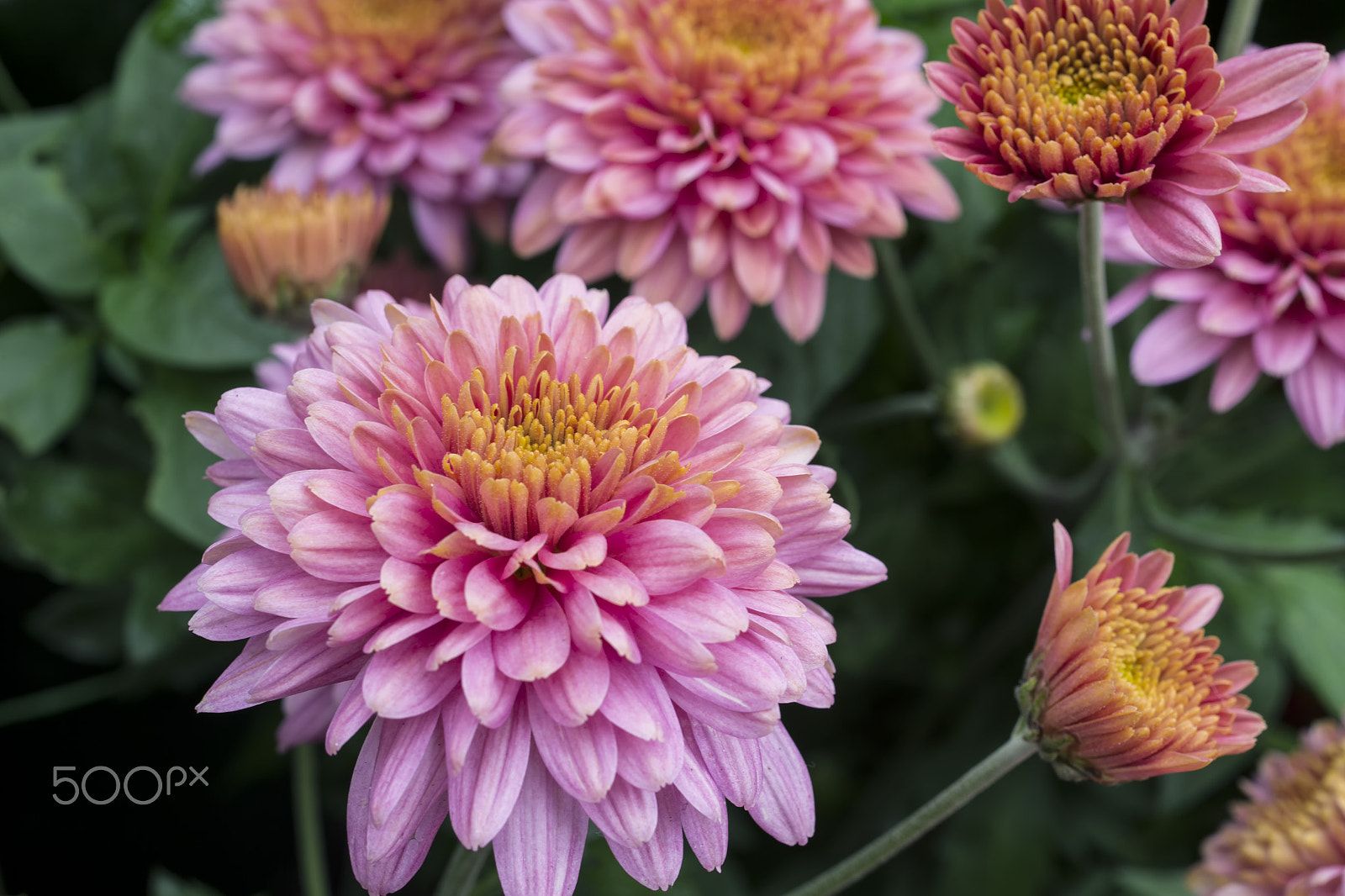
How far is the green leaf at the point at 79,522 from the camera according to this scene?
0.66 m

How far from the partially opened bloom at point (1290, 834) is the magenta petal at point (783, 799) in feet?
0.81

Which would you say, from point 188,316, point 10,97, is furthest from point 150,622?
point 10,97

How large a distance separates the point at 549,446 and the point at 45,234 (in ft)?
1.63

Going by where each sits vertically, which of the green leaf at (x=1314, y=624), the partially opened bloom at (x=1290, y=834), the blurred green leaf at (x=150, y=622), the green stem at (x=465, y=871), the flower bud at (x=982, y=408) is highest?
the green stem at (x=465, y=871)

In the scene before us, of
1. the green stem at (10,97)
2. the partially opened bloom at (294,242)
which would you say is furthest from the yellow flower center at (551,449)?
the green stem at (10,97)

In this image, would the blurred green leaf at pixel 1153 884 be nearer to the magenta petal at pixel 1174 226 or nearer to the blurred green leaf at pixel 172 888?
the magenta petal at pixel 1174 226

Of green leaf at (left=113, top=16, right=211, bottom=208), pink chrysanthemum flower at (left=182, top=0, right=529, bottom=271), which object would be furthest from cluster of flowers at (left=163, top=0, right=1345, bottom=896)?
green leaf at (left=113, top=16, right=211, bottom=208)

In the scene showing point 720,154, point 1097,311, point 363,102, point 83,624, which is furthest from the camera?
point 83,624

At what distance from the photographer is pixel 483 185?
0.65 m

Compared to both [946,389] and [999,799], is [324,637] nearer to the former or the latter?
[946,389]

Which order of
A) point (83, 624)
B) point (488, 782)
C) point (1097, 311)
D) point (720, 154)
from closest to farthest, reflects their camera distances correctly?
1. point (488, 782)
2. point (1097, 311)
3. point (720, 154)
4. point (83, 624)

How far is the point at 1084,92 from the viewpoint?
1.27 ft

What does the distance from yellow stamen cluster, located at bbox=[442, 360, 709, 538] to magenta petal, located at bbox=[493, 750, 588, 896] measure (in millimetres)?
78

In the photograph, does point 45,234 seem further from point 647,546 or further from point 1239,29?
point 1239,29
